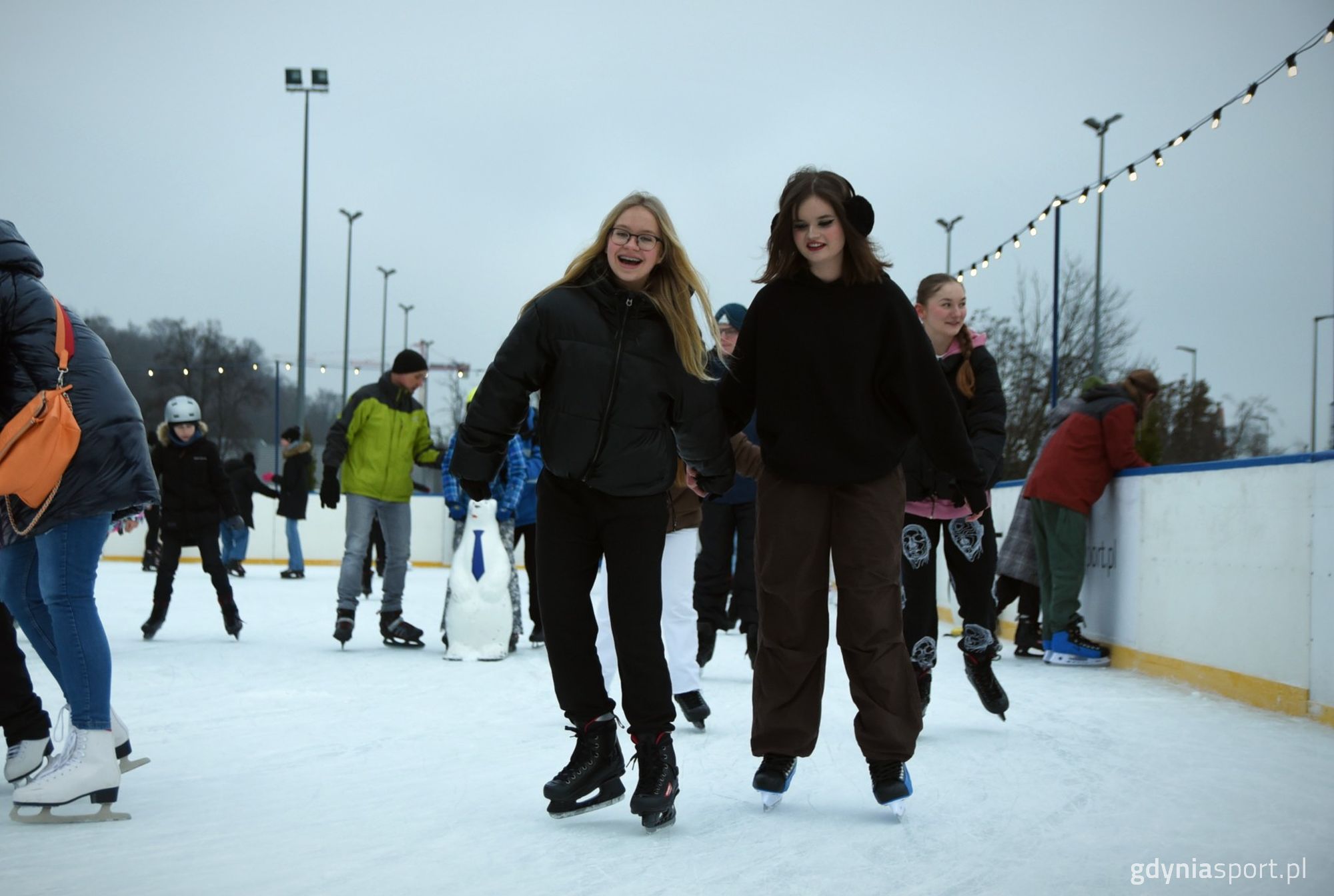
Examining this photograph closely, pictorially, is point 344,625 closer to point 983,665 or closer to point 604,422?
point 983,665

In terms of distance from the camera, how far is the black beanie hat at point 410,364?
291 inches

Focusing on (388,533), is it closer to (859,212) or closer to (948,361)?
(948,361)

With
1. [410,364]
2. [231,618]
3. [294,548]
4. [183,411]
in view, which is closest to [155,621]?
[231,618]

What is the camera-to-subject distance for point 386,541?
7.42 m

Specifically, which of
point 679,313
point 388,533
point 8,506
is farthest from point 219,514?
point 679,313

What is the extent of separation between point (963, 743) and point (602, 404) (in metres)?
1.95

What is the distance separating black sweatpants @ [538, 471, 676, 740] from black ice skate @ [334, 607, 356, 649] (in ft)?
13.9

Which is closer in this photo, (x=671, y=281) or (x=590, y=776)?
(x=590, y=776)

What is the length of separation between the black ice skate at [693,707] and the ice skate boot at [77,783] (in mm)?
1964

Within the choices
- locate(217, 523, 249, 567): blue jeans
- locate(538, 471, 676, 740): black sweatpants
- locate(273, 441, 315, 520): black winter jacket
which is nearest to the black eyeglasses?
locate(538, 471, 676, 740): black sweatpants

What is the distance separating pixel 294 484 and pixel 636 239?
471 inches

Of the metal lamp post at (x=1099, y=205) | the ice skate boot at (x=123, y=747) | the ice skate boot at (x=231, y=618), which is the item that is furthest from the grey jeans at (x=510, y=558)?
the metal lamp post at (x=1099, y=205)

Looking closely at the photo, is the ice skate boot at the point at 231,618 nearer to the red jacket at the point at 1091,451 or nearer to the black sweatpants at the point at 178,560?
the black sweatpants at the point at 178,560

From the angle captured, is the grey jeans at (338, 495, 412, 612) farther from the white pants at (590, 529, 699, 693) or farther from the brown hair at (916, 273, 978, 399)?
the brown hair at (916, 273, 978, 399)
